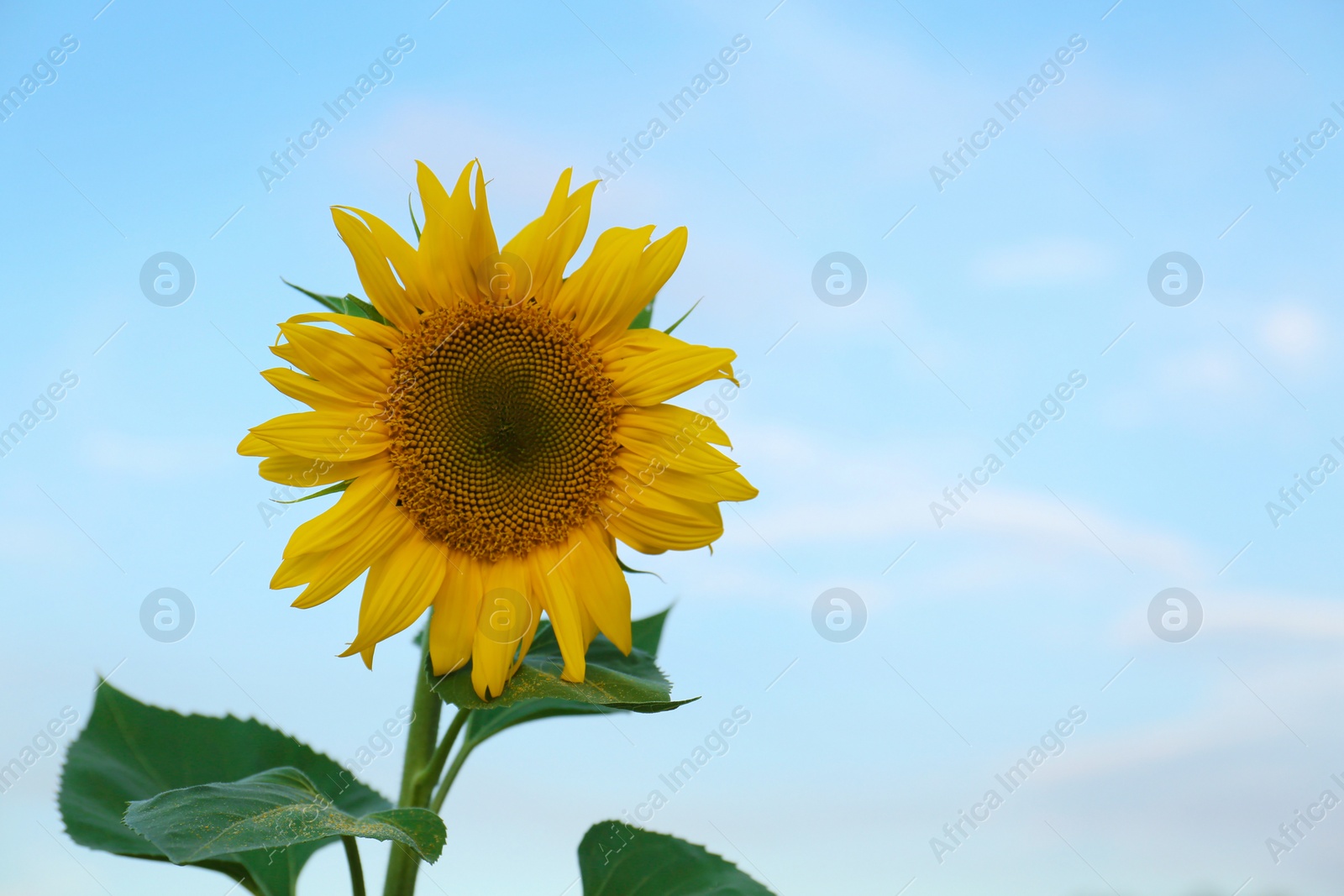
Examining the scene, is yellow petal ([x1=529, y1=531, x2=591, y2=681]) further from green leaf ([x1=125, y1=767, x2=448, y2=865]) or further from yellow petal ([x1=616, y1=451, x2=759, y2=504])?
green leaf ([x1=125, y1=767, x2=448, y2=865])

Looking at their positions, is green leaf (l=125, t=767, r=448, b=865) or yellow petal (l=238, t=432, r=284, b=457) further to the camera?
yellow petal (l=238, t=432, r=284, b=457)

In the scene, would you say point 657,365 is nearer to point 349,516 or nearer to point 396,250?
point 396,250

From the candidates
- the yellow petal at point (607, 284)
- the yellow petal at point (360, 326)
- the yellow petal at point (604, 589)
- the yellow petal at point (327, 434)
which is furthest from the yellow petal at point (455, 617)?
the yellow petal at point (607, 284)

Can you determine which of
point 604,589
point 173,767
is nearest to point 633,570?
point 604,589

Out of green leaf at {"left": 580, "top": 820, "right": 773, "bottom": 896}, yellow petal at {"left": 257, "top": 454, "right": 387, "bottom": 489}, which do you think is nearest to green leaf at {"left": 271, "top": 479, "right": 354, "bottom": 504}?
yellow petal at {"left": 257, "top": 454, "right": 387, "bottom": 489}

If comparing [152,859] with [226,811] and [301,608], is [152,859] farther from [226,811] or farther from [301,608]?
[301,608]

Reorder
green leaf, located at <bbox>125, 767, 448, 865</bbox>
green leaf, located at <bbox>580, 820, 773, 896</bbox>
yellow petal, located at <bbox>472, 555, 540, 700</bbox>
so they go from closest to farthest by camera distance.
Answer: green leaf, located at <bbox>125, 767, 448, 865</bbox>, yellow petal, located at <bbox>472, 555, 540, 700</bbox>, green leaf, located at <bbox>580, 820, 773, 896</bbox>

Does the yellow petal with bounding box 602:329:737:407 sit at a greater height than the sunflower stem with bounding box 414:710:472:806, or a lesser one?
greater
